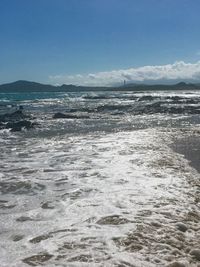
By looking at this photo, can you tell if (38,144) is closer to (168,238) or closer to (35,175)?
(35,175)

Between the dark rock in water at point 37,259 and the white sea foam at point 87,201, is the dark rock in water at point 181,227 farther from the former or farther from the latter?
the dark rock in water at point 37,259

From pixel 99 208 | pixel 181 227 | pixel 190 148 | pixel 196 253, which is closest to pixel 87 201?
pixel 99 208

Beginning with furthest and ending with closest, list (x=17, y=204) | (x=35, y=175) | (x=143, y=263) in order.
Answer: (x=35, y=175) → (x=17, y=204) → (x=143, y=263)

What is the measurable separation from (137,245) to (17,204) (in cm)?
440

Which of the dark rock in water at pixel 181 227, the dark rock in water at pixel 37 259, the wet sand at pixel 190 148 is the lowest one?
the wet sand at pixel 190 148

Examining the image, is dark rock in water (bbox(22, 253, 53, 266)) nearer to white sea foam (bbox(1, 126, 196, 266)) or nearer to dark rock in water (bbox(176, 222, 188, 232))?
white sea foam (bbox(1, 126, 196, 266))

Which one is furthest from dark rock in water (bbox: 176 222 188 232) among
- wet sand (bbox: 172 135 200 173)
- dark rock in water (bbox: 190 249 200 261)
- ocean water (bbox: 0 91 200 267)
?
wet sand (bbox: 172 135 200 173)

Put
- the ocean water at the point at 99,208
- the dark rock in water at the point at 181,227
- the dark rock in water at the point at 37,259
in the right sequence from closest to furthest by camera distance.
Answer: the dark rock in water at the point at 37,259, the ocean water at the point at 99,208, the dark rock in water at the point at 181,227

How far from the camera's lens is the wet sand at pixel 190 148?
57.6ft

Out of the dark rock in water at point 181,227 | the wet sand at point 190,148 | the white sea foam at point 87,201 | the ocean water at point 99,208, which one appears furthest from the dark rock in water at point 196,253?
the wet sand at point 190,148

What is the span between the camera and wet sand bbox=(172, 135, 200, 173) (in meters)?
17.5

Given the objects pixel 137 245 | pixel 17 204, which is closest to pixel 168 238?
pixel 137 245

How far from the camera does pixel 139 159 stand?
56.7 ft

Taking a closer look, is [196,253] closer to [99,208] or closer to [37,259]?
[37,259]
